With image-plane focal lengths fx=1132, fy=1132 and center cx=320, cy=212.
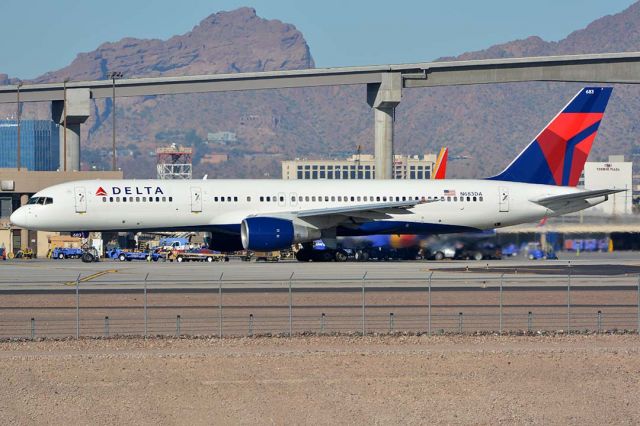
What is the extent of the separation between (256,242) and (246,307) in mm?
17346

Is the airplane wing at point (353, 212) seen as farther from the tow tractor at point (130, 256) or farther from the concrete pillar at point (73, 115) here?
the concrete pillar at point (73, 115)

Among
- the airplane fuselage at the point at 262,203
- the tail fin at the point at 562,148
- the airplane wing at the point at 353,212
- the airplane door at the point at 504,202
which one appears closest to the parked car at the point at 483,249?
the airplane fuselage at the point at 262,203

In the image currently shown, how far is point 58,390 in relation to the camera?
87.7 feet

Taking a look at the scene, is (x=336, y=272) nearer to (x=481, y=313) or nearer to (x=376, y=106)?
(x=481, y=313)

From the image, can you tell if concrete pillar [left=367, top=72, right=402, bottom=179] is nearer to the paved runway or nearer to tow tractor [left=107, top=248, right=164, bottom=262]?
tow tractor [left=107, top=248, right=164, bottom=262]

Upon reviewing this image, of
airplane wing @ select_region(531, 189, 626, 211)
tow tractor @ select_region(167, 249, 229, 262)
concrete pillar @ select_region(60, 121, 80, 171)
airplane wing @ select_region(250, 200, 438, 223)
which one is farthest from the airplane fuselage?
concrete pillar @ select_region(60, 121, 80, 171)

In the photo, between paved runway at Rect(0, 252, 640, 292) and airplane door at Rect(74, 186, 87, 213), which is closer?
paved runway at Rect(0, 252, 640, 292)

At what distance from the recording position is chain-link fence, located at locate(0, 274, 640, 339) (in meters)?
33.8

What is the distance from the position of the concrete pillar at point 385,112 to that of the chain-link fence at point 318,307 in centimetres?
4802

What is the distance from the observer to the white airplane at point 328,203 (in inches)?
2222

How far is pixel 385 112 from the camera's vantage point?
94.9 metres

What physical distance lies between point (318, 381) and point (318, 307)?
1000 cm

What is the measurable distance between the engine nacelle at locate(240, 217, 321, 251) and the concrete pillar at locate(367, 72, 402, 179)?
3853cm

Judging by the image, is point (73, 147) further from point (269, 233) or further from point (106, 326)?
point (106, 326)
